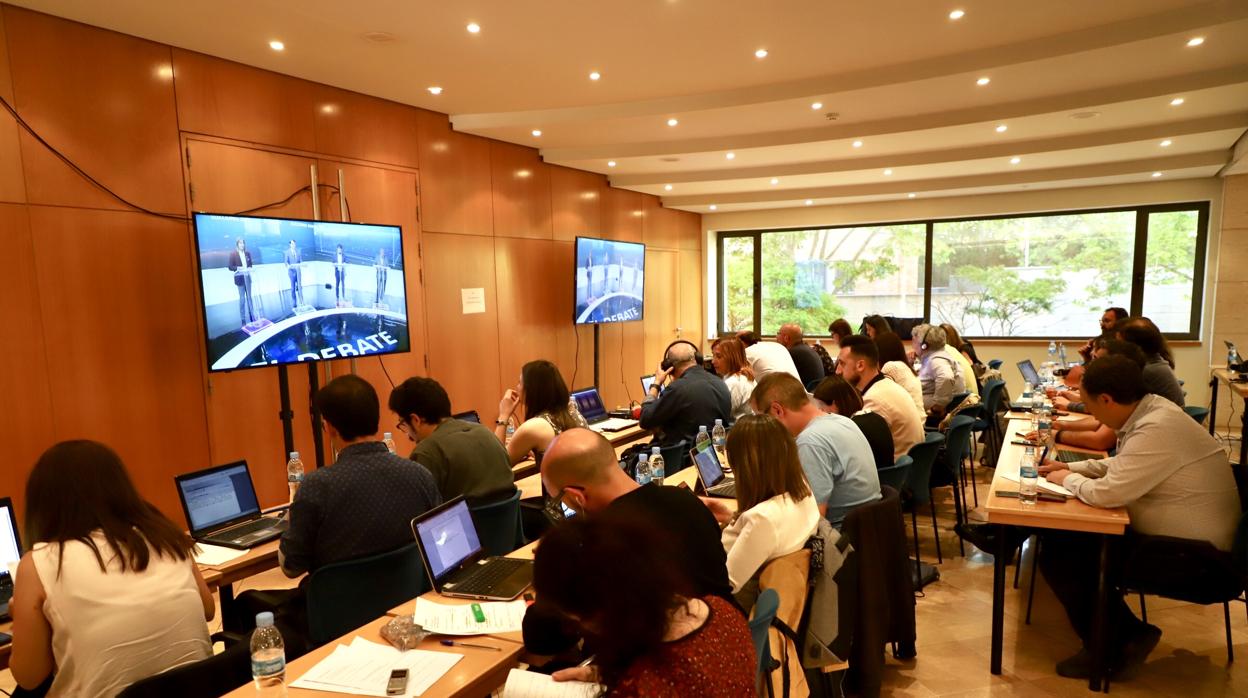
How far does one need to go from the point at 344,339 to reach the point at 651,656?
4.20 metres

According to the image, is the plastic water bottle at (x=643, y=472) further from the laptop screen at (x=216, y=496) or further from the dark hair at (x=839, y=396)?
the laptop screen at (x=216, y=496)

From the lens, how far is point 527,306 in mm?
7465

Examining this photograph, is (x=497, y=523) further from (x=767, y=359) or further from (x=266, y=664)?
(x=767, y=359)

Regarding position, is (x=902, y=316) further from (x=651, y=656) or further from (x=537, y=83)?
(x=651, y=656)

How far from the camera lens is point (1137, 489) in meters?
2.84

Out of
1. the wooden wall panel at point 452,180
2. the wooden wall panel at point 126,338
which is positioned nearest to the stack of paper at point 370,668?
the wooden wall panel at point 126,338

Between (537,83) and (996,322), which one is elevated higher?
(537,83)

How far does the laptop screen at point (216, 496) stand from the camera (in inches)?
114

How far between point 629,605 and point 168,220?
173 inches

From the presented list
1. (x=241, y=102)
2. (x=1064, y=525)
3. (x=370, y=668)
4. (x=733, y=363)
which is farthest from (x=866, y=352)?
(x=241, y=102)

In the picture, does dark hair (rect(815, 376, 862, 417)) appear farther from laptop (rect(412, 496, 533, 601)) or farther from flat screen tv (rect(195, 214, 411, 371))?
flat screen tv (rect(195, 214, 411, 371))

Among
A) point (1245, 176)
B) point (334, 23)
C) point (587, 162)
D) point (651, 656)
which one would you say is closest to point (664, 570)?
point (651, 656)

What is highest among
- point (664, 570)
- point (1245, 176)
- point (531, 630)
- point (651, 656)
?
point (1245, 176)

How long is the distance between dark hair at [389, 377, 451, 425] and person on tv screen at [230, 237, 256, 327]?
163cm
